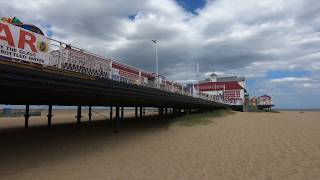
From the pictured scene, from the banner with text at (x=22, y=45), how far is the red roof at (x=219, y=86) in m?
67.2

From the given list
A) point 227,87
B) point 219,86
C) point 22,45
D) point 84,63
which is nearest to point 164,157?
point 84,63

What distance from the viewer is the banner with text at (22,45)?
27.3 feet

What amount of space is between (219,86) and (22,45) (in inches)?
2796

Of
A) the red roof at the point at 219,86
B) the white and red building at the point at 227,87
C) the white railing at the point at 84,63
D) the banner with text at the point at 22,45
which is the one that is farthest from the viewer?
the red roof at the point at 219,86

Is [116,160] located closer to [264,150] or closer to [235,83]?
[264,150]

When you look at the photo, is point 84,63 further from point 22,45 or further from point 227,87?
point 227,87

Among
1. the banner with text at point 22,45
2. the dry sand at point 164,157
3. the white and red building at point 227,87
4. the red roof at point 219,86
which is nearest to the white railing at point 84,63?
the banner with text at point 22,45

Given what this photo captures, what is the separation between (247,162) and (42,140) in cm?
976

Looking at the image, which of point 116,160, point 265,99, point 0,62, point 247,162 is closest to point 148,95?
point 116,160

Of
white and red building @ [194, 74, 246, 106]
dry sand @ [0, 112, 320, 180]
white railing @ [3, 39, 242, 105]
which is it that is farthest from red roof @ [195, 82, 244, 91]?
white railing @ [3, 39, 242, 105]

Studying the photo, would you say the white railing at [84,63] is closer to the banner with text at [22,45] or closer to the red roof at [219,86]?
the banner with text at [22,45]

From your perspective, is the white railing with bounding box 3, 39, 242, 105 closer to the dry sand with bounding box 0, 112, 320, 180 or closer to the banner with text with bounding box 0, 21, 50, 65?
the banner with text with bounding box 0, 21, 50, 65

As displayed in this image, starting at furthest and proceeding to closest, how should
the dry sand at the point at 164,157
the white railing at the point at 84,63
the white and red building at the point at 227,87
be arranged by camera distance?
1. the white and red building at the point at 227,87
2. the white railing at the point at 84,63
3. the dry sand at the point at 164,157

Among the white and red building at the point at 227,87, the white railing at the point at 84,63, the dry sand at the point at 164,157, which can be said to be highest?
the white and red building at the point at 227,87
